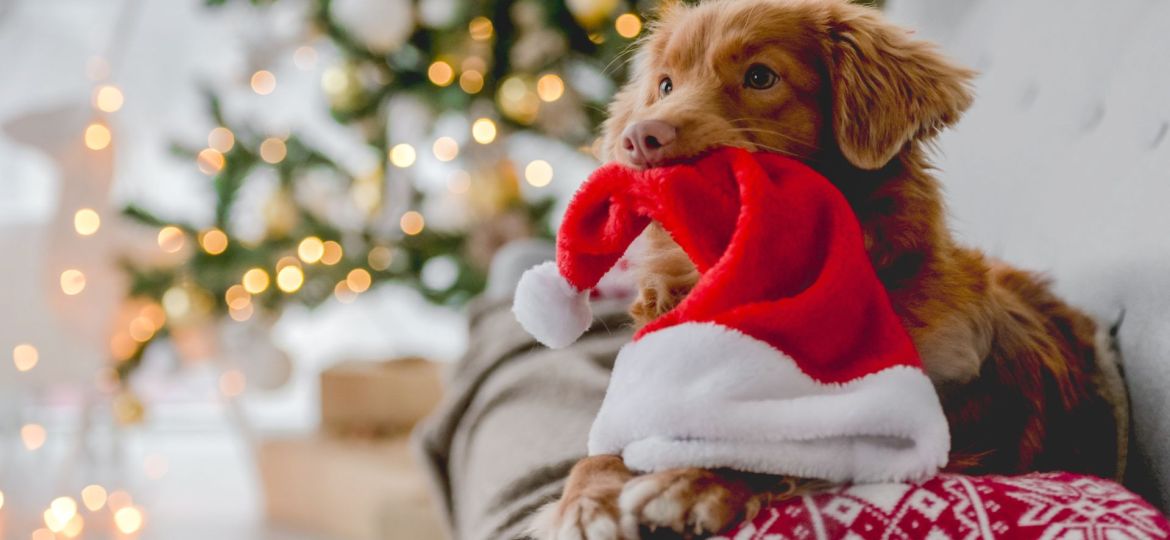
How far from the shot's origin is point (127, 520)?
102 inches

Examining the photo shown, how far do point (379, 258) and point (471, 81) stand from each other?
1.93ft

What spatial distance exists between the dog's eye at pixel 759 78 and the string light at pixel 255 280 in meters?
2.13

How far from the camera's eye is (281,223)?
2.79 meters

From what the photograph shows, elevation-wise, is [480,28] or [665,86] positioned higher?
[665,86]

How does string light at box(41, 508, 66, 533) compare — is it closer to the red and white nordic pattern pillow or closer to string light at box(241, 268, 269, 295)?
string light at box(241, 268, 269, 295)

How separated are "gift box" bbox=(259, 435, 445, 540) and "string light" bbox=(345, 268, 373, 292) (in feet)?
1.45

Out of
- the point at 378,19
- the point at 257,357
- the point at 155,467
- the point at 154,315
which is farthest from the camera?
the point at 155,467

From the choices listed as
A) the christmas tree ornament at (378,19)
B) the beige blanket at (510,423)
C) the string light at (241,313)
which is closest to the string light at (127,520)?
the string light at (241,313)

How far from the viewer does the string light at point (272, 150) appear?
276cm

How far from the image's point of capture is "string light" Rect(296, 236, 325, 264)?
2.74 m

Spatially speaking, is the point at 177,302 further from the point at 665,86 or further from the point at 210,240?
the point at 665,86

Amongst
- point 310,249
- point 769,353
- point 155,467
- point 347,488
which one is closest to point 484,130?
point 310,249

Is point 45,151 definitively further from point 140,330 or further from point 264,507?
point 264,507

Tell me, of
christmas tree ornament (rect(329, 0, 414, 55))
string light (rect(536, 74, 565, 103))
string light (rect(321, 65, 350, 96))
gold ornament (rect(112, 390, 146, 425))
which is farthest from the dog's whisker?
gold ornament (rect(112, 390, 146, 425))
